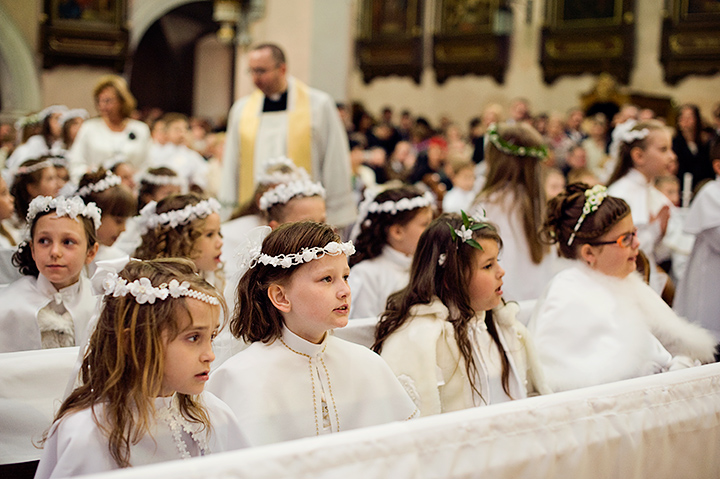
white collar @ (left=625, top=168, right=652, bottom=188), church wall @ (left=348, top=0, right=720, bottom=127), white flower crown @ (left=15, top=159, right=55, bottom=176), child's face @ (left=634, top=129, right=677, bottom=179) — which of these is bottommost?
white flower crown @ (left=15, top=159, right=55, bottom=176)

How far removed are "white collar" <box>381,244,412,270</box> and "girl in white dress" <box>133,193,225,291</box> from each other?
91 cm

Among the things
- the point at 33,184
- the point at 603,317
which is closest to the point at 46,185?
the point at 33,184

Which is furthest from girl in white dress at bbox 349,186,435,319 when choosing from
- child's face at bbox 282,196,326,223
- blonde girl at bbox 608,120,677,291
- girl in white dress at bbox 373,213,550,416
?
blonde girl at bbox 608,120,677,291

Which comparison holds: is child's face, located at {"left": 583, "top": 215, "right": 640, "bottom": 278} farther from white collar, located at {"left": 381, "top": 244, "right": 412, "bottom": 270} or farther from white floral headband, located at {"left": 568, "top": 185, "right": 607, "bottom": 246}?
white collar, located at {"left": 381, "top": 244, "right": 412, "bottom": 270}

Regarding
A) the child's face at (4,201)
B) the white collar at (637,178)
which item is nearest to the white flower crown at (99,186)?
the child's face at (4,201)

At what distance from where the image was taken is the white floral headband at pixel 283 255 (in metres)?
2.62

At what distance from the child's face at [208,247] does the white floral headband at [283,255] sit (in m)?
1.11

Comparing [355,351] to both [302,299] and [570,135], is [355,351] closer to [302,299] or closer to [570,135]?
[302,299]

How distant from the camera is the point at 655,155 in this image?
16.4 feet

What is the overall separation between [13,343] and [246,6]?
1192 centimetres

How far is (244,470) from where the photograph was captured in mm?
1529

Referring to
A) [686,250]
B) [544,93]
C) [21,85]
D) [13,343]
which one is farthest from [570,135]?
[13,343]

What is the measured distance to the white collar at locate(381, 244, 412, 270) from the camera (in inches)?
171

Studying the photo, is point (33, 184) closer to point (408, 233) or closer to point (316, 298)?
point (408, 233)
